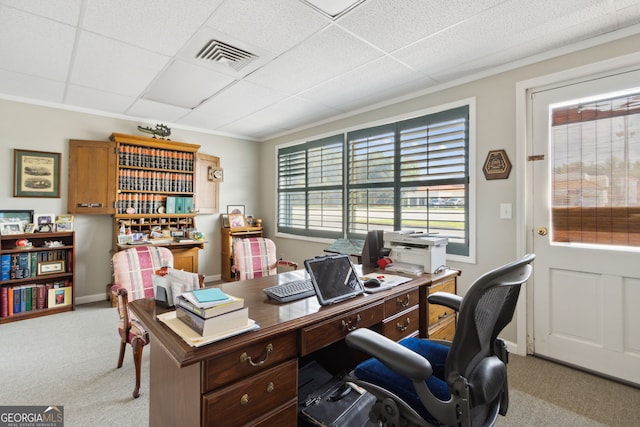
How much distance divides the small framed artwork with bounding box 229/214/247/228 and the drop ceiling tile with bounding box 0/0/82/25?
332cm

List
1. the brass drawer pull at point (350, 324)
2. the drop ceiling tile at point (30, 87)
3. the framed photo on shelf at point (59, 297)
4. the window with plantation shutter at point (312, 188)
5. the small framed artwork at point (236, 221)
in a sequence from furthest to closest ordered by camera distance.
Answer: the small framed artwork at point (236, 221) → the window with plantation shutter at point (312, 188) → the framed photo on shelf at point (59, 297) → the drop ceiling tile at point (30, 87) → the brass drawer pull at point (350, 324)

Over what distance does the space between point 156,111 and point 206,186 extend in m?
1.34

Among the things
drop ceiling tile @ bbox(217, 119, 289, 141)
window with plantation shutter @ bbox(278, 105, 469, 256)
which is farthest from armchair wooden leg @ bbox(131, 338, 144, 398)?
drop ceiling tile @ bbox(217, 119, 289, 141)

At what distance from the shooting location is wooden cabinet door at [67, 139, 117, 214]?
147 inches

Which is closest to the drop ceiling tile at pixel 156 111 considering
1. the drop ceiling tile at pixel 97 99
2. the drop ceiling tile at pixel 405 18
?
the drop ceiling tile at pixel 97 99

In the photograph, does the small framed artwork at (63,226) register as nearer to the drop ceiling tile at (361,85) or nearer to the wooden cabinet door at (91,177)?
the wooden cabinet door at (91,177)

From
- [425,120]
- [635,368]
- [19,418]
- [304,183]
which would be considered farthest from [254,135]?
[635,368]

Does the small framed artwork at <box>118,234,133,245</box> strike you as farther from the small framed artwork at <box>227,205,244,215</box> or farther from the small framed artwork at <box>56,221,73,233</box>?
the small framed artwork at <box>227,205,244,215</box>

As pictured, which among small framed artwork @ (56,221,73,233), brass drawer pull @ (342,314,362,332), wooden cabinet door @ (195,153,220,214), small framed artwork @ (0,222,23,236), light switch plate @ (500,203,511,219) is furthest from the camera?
wooden cabinet door @ (195,153,220,214)

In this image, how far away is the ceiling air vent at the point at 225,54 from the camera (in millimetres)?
2337

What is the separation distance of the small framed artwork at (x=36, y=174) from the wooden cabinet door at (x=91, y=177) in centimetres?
18

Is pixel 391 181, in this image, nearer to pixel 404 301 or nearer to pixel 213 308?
pixel 404 301

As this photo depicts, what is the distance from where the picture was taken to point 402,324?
183 centimetres

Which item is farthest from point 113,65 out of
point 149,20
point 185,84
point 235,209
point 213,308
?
point 235,209
